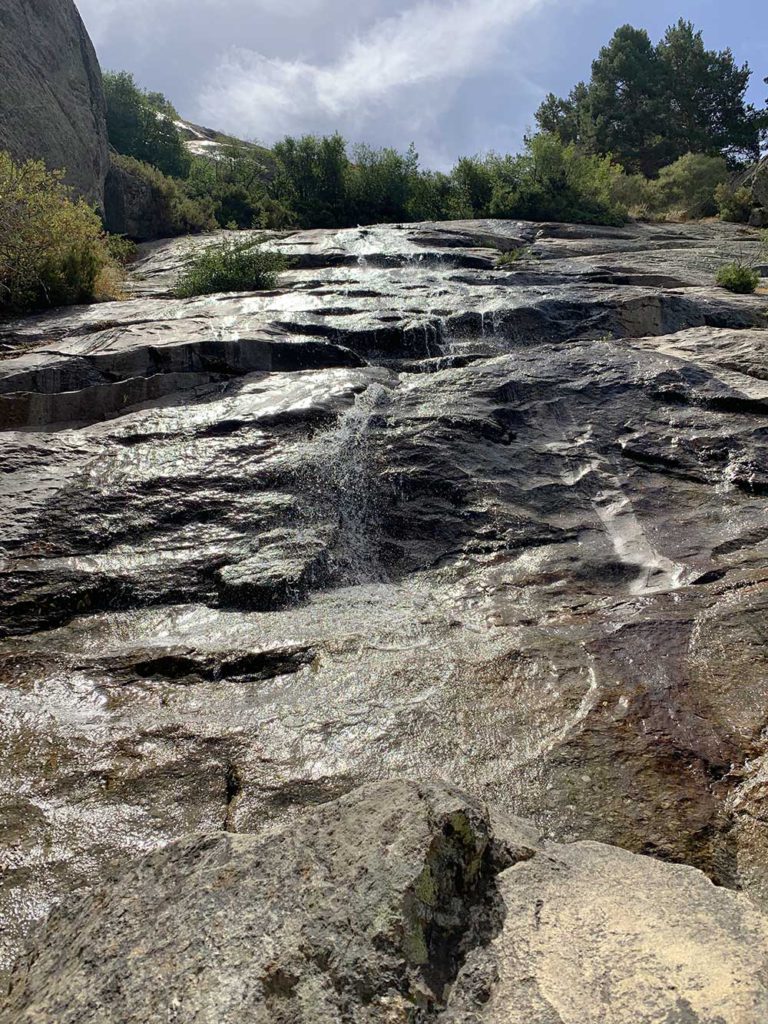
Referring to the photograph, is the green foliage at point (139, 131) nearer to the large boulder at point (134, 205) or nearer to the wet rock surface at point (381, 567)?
the large boulder at point (134, 205)

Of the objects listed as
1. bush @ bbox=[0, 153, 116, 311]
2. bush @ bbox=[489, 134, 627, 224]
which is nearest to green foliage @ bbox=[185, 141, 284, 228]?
bush @ bbox=[489, 134, 627, 224]

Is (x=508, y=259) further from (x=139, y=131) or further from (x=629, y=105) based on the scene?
(x=629, y=105)

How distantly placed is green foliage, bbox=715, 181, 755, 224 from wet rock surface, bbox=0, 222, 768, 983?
13.4 m

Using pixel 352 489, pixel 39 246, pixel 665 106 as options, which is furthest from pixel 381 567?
pixel 665 106

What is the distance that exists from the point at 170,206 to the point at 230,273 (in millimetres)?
11609

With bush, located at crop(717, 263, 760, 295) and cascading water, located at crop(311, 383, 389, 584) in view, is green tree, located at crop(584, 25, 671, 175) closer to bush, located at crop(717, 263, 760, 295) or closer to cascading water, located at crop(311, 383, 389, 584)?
bush, located at crop(717, 263, 760, 295)

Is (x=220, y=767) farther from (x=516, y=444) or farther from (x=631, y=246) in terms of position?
(x=631, y=246)

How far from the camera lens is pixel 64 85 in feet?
64.6

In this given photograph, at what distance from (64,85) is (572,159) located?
50.7ft

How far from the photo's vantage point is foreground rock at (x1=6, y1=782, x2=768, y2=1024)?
1.84 metres

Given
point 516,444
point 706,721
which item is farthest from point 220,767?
point 516,444

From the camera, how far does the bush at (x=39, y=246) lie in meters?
11.8

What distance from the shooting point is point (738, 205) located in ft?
75.6

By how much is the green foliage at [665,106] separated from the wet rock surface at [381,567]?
2838cm
